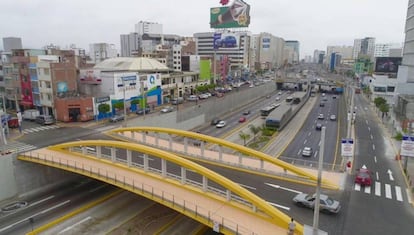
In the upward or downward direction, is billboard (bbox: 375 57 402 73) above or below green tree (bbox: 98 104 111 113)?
above

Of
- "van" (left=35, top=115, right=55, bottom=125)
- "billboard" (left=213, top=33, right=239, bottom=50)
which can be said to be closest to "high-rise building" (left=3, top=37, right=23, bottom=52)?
"van" (left=35, top=115, right=55, bottom=125)

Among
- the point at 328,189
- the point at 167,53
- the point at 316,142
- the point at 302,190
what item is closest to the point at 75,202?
the point at 302,190

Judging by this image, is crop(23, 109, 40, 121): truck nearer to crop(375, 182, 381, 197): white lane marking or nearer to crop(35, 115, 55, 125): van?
crop(35, 115, 55, 125): van

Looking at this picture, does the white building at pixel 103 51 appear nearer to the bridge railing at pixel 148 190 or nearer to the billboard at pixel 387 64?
the billboard at pixel 387 64

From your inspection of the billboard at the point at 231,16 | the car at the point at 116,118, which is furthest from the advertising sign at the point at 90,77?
the billboard at the point at 231,16

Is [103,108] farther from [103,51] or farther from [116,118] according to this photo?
[103,51]
